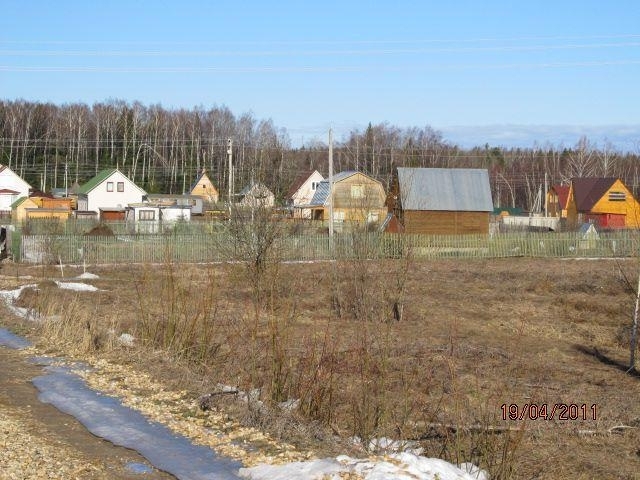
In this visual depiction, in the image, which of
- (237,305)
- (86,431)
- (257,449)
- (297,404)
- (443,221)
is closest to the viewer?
(257,449)

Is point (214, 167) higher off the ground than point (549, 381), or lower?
higher

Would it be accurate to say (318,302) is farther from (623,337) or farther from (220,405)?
(220,405)

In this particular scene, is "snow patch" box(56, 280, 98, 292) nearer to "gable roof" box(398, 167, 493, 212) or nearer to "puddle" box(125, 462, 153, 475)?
"puddle" box(125, 462, 153, 475)

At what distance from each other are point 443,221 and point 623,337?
31.6 m

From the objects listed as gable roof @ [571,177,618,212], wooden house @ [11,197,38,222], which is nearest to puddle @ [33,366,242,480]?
wooden house @ [11,197,38,222]

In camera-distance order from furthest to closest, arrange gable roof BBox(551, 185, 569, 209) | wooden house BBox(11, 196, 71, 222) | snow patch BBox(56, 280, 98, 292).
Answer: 1. gable roof BBox(551, 185, 569, 209)
2. wooden house BBox(11, 196, 71, 222)
3. snow patch BBox(56, 280, 98, 292)

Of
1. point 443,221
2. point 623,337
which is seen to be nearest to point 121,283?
point 623,337

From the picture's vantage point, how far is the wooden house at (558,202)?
260 feet

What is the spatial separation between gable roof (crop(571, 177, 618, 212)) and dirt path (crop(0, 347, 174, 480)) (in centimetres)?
6474

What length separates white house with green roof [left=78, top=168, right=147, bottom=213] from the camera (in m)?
72.2

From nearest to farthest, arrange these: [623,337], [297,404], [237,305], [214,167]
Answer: [297,404]
[623,337]
[237,305]
[214,167]

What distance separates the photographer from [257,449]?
283 inches
